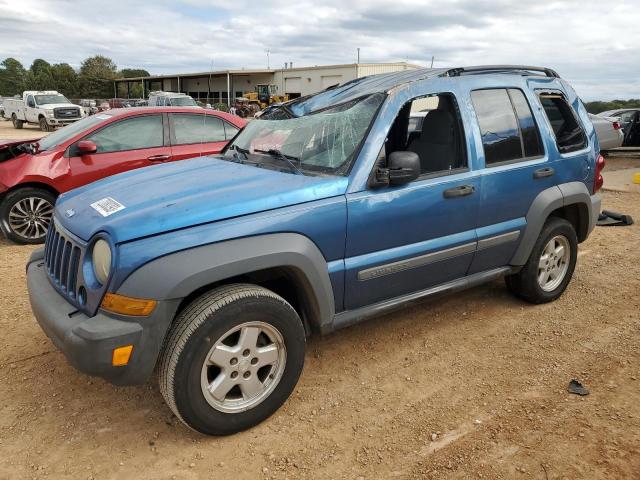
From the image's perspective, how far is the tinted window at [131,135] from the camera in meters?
6.17

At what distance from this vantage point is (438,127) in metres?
3.67

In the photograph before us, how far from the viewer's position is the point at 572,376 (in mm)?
3270

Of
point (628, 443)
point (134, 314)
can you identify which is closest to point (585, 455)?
point (628, 443)

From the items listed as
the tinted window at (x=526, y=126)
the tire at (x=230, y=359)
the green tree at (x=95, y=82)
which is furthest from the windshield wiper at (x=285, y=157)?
the green tree at (x=95, y=82)

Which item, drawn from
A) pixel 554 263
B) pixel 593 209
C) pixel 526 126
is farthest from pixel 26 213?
pixel 593 209

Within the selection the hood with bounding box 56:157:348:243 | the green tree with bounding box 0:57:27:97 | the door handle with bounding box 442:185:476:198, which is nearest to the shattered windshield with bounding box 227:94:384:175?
the hood with bounding box 56:157:348:243

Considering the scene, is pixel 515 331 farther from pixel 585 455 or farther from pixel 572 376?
pixel 585 455

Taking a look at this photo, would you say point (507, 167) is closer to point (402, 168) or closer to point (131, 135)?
point (402, 168)

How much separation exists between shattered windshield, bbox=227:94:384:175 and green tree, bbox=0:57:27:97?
91.3 metres

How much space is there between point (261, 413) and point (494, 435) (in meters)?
1.26

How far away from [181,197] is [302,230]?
676mm

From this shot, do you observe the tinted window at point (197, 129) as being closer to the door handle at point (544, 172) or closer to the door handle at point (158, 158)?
the door handle at point (158, 158)

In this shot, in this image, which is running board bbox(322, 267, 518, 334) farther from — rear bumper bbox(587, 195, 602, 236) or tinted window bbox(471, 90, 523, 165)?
rear bumper bbox(587, 195, 602, 236)

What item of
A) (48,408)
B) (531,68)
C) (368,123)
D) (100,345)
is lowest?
(48,408)
